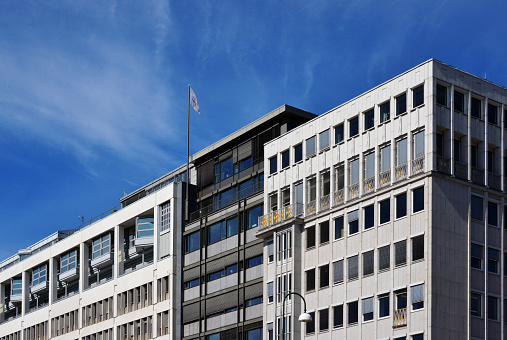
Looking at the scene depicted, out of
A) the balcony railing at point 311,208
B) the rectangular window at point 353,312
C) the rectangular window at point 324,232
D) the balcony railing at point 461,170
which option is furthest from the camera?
the balcony railing at point 311,208

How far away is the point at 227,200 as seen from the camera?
282ft

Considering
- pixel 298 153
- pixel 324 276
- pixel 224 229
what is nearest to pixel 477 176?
pixel 324 276

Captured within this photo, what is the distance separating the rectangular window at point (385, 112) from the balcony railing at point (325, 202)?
7266 mm

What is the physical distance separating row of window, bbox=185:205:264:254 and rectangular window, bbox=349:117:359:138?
12.8m

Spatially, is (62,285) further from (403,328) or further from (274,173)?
(403,328)

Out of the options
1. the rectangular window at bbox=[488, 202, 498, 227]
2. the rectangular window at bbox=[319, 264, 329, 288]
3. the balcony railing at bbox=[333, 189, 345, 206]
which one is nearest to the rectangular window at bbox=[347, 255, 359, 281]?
the rectangular window at bbox=[319, 264, 329, 288]

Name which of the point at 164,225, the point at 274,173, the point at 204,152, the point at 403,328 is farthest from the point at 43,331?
the point at 403,328

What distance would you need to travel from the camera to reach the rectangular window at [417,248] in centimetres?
6256

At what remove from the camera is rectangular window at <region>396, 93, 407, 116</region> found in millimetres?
66125

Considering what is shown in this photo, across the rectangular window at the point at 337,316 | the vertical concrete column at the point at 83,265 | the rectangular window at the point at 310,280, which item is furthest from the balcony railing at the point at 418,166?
the vertical concrete column at the point at 83,265

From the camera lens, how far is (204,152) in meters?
90.6

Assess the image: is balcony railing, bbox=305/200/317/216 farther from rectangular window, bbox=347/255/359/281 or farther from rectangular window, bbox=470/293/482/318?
rectangular window, bbox=470/293/482/318

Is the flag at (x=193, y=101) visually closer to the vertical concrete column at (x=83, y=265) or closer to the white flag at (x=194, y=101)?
the white flag at (x=194, y=101)

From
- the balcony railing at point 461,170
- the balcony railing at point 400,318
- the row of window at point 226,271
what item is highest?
the balcony railing at point 461,170
